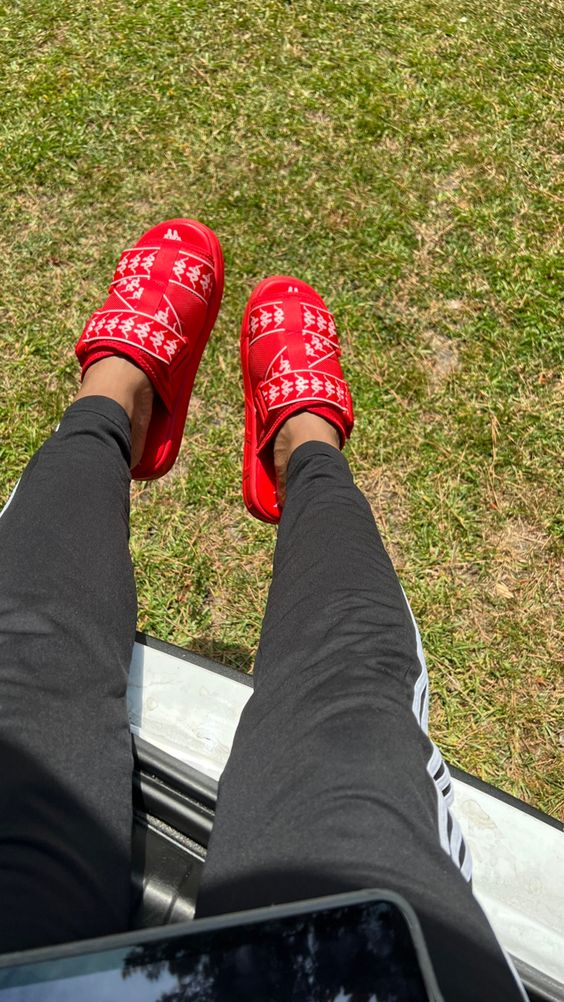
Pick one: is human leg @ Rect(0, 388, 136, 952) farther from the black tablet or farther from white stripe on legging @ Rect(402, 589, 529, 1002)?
white stripe on legging @ Rect(402, 589, 529, 1002)

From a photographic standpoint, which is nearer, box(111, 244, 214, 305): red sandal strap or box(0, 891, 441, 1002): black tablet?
box(0, 891, 441, 1002): black tablet

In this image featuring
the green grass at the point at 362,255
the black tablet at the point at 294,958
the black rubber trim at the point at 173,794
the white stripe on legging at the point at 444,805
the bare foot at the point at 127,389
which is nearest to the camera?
the black tablet at the point at 294,958

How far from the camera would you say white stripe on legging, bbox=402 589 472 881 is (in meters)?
0.91

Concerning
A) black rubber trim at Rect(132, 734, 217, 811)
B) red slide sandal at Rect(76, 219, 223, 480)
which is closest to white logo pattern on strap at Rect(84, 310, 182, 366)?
red slide sandal at Rect(76, 219, 223, 480)

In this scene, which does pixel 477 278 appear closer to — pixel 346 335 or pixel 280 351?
pixel 346 335

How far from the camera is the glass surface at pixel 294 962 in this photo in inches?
23.5

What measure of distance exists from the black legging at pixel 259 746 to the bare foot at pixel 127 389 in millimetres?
339

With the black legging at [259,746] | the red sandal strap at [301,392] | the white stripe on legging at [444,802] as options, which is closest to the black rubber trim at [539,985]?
the white stripe on legging at [444,802]

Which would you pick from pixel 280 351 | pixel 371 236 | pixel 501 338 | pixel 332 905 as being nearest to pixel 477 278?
pixel 501 338

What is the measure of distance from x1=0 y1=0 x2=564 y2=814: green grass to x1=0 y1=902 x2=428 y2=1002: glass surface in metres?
1.17

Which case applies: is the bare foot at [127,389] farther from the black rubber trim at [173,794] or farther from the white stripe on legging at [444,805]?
the white stripe on legging at [444,805]

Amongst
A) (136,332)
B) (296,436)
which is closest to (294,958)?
(296,436)

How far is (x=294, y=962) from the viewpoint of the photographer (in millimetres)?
607

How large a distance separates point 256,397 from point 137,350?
0.33 meters
